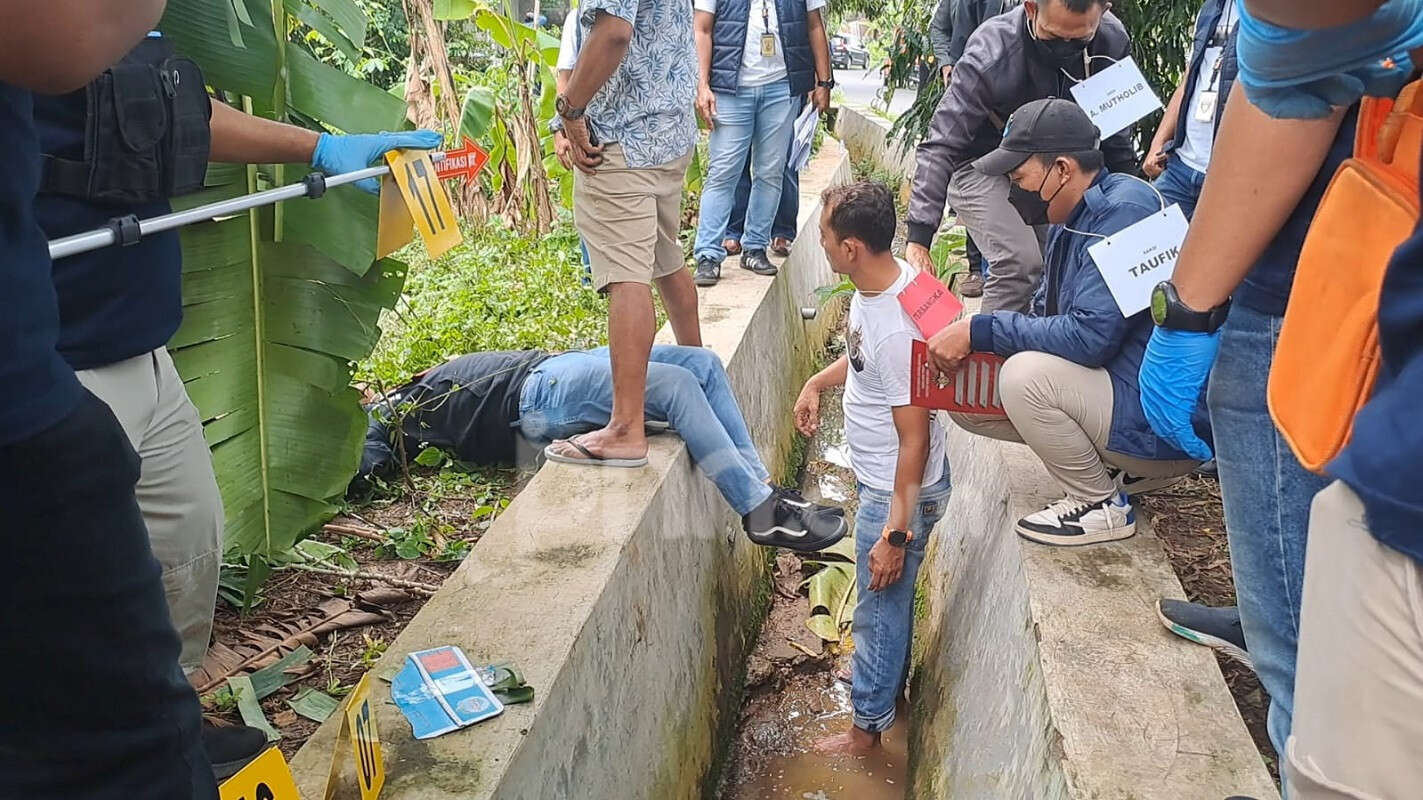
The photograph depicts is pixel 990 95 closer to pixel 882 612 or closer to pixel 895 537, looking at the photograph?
pixel 895 537

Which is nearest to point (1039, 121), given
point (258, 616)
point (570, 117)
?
point (570, 117)

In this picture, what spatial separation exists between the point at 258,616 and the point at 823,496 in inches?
127

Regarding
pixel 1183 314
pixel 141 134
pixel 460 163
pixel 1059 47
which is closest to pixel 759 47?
pixel 1059 47

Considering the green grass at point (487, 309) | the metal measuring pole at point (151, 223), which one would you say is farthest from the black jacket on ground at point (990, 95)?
the metal measuring pole at point (151, 223)

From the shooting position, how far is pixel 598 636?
2416 millimetres

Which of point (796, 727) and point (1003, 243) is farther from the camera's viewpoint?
point (1003, 243)

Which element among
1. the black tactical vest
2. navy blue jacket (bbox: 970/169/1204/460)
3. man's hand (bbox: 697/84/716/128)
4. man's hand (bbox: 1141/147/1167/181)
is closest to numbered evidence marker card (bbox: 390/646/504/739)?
the black tactical vest

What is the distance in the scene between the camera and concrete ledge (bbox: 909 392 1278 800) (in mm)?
1906

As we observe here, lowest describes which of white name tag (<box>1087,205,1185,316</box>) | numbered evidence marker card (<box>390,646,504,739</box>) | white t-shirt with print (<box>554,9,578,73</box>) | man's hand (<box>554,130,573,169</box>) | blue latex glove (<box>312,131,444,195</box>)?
numbered evidence marker card (<box>390,646,504,739</box>)

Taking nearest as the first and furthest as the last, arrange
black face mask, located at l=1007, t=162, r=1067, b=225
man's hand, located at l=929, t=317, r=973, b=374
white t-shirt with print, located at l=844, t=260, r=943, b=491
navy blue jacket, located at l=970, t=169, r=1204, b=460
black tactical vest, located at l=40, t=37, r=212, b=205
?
1. black tactical vest, located at l=40, t=37, r=212, b=205
2. navy blue jacket, located at l=970, t=169, r=1204, b=460
3. man's hand, located at l=929, t=317, r=973, b=374
4. white t-shirt with print, located at l=844, t=260, r=943, b=491
5. black face mask, located at l=1007, t=162, r=1067, b=225

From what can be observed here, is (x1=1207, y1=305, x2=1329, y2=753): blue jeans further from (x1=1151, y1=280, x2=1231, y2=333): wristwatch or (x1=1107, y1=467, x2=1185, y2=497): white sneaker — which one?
(x1=1107, y1=467, x2=1185, y2=497): white sneaker

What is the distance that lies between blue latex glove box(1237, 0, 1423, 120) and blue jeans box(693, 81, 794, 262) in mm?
3931

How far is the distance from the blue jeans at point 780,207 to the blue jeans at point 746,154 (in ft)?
→ 0.51

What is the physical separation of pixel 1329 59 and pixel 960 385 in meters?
1.66
